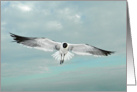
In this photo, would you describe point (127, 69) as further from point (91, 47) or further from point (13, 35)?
point (13, 35)

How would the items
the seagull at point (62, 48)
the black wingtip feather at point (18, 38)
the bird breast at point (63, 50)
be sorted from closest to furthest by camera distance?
the black wingtip feather at point (18, 38) → the seagull at point (62, 48) → the bird breast at point (63, 50)

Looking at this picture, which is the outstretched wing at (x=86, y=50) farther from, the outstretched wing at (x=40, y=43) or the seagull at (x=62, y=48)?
the outstretched wing at (x=40, y=43)

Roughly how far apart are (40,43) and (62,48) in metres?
0.49

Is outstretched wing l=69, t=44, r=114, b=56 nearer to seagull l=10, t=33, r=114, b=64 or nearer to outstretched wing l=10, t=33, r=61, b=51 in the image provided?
seagull l=10, t=33, r=114, b=64

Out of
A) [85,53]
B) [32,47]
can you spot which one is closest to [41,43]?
[32,47]

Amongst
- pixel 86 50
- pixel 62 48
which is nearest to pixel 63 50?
pixel 62 48

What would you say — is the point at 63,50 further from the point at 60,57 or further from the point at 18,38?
the point at 18,38

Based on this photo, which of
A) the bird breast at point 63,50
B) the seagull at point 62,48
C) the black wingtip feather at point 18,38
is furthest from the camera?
the bird breast at point 63,50

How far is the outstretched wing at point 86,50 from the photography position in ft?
18.1

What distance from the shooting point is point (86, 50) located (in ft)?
18.7

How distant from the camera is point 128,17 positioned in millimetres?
4805

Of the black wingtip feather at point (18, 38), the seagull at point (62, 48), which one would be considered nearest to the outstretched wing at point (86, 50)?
the seagull at point (62, 48)

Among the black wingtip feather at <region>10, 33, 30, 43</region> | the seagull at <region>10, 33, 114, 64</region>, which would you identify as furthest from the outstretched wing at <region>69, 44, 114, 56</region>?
the black wingtip feather at <region>10, 33, 30, 43</region>

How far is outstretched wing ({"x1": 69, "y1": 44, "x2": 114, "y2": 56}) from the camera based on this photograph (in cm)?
552
